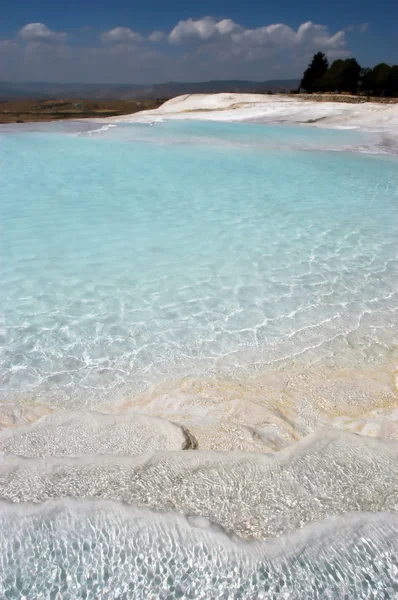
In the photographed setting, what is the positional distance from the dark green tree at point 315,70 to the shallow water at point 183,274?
33659mm

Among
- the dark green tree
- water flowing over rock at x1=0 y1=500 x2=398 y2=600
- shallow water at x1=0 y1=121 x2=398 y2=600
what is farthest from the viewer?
the dark green tree

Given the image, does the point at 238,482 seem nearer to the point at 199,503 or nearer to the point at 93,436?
the point at 199,503

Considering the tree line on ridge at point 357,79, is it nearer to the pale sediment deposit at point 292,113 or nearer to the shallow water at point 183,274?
the pale sediment deposit at point 292,113

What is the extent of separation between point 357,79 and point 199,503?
4089 cm

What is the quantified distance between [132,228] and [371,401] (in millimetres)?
4443

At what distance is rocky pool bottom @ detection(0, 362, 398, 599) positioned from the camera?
174 cm

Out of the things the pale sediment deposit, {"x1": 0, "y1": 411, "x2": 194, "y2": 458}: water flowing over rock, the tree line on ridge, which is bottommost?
{"x1": 0, "y1": 411, "x2": 194, "y2": 458}: water flowing over rock

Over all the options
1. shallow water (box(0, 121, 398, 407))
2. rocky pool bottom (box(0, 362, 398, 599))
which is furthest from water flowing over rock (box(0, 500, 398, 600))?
shallow water (box(0, 121, 398, 407))

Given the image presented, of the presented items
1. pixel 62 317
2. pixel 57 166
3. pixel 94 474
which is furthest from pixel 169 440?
pixel 57 166

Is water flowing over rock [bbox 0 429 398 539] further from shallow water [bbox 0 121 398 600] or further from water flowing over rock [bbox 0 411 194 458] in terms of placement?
water flowing over rock [bbox 0 411 194 458]

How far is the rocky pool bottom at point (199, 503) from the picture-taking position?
68.4 inches

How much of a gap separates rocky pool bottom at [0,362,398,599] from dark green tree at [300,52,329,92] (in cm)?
4221

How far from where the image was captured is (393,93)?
111 feet

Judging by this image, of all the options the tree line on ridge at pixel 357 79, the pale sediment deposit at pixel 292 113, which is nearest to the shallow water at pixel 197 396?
the pale sediment deposit at pixel 292 113
